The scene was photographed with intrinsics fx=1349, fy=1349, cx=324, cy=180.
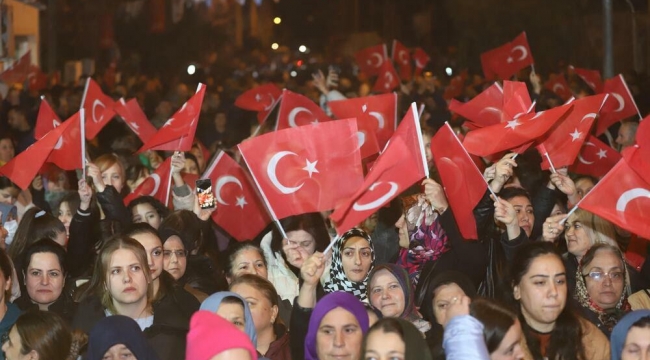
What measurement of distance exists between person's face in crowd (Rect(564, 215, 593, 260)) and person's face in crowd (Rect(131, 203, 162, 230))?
9.64ft

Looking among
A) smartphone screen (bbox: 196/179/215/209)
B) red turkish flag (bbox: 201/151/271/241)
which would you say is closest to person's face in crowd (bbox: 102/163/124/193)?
red turkish flag (bbox: 201/151/271/241)

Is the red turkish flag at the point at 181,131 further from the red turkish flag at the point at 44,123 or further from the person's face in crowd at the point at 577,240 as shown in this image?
the person's face in crowd at the point at 577,240

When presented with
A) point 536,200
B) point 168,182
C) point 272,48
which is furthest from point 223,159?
point 272,48

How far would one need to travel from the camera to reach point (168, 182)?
10719 millimetres

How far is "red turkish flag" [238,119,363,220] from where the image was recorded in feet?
26.5

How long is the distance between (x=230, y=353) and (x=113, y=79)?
22578 mm

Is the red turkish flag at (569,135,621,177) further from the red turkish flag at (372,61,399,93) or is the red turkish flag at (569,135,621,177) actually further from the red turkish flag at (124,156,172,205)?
the red turkish flag at (372,61,399,93)

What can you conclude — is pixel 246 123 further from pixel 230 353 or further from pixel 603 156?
pixel 230 353

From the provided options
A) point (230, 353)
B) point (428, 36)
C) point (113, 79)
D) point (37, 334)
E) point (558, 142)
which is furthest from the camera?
point (428, 36)

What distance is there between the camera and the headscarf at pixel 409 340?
6176 millimetres

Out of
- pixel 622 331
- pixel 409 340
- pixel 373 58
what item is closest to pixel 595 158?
pixel 622 331

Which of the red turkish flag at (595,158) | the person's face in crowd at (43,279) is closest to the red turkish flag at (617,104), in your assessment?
the red turkish flag at (595,158)

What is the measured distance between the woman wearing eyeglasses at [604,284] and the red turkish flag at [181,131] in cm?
354

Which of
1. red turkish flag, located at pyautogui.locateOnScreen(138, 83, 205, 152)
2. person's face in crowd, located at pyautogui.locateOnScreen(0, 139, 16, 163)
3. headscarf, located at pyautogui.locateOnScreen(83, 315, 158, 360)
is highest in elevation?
person's face in crowd, located at pyautogui.locateOnScreen(0, 139, 16, 163)
